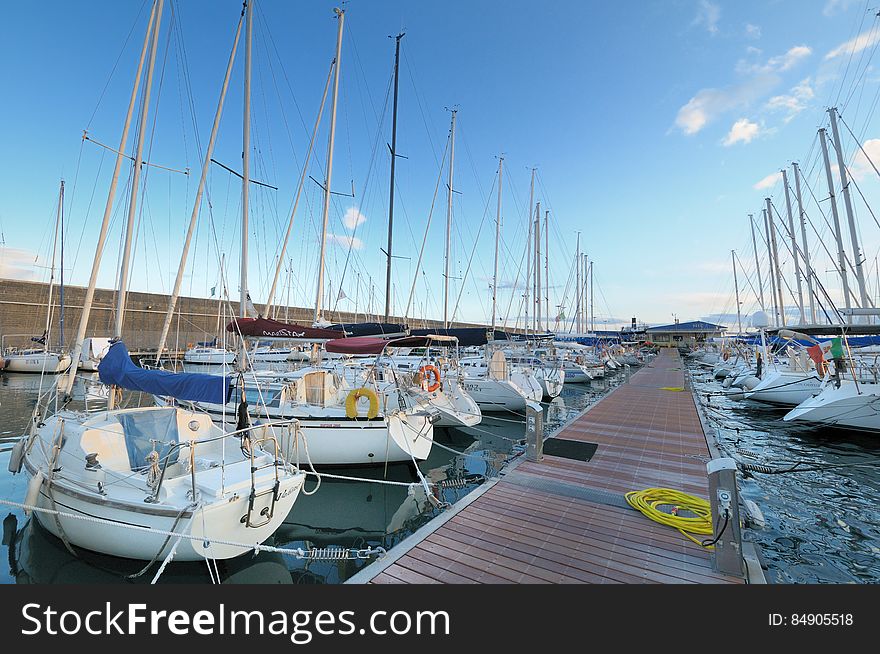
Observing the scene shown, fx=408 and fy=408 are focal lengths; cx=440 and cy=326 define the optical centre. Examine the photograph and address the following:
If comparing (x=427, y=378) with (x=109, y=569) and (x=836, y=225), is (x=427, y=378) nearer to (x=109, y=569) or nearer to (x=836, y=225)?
(x=109, y=569)

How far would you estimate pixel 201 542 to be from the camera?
4.84m

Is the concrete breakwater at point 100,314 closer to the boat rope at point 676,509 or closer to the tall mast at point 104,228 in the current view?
the tall mast at point 104,228

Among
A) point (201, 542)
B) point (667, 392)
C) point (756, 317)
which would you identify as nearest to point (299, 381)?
point (201, 542)

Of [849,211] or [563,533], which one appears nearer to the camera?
[563,533]

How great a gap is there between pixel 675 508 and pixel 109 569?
809cm

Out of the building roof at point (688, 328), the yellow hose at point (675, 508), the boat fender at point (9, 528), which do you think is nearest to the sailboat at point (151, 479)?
the boat fender at point (9, 528)

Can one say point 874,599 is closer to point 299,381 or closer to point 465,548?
point 465,548

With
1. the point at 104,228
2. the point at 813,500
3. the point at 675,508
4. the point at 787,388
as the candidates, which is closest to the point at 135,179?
the point at 104,228

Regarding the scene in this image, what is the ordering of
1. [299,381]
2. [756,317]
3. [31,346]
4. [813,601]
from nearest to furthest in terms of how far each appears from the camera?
[813,601] < [299,381] < [756,317] < [31,346]

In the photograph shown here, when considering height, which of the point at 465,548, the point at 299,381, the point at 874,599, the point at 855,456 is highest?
the point at 299,381

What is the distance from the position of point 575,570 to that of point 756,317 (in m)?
37.1

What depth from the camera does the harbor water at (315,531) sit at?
5613 millimetres

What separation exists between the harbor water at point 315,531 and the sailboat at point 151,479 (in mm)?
349

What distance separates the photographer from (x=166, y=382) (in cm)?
744
